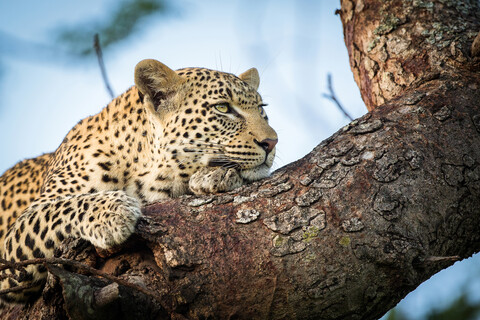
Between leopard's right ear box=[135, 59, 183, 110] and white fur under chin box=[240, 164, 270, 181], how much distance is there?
1524 millimetres

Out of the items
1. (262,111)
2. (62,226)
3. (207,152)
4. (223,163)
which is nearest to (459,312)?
(223,163)

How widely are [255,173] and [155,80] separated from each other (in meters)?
1.74

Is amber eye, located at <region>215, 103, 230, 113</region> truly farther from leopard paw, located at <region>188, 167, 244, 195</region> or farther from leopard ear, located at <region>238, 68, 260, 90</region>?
leopard ear, located at <region>238, 68, 260, 90</region>

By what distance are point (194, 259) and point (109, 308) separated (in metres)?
0.71

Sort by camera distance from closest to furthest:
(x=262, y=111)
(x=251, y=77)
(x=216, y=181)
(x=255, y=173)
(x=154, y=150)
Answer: (x=216, y=181)
(x=255, y=173)
(x=154, y=150)
(x=262, y=111)
(x=251, y=77)

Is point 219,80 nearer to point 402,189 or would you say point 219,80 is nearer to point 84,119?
point 84,119

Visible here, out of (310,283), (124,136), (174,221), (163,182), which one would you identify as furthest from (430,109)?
(124,136)

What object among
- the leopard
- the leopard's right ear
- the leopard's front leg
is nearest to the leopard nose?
the leopard

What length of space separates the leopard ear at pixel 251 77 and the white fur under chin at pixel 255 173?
6.97ft

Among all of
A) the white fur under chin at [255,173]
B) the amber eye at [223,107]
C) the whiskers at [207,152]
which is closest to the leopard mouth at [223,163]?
the whiskers at [207,152]

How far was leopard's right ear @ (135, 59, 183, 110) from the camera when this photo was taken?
20.4 ft

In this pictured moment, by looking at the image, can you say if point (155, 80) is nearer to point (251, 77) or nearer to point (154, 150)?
point (154, 150)

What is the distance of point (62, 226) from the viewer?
5.13 metres

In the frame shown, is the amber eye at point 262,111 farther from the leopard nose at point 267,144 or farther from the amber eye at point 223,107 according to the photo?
the leopard nose at point 267,144
